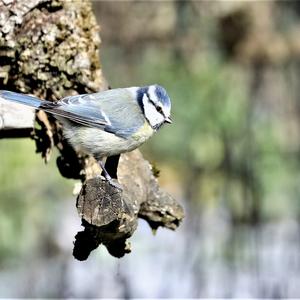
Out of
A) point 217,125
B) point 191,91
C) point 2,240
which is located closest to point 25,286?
point 2,240

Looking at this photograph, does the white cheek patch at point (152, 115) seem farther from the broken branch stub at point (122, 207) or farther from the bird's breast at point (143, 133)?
the broken branch stub at point (122, 207)

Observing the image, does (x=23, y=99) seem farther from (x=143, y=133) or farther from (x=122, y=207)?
(x=122, y=207)

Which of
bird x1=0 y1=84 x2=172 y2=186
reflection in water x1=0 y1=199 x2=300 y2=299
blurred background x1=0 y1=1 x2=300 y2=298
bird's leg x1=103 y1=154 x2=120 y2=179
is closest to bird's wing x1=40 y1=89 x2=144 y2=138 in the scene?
bird x1=0 y1=84 x2=172 y2=186

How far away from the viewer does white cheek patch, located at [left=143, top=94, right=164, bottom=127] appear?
270cm

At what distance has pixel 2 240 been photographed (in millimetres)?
4781

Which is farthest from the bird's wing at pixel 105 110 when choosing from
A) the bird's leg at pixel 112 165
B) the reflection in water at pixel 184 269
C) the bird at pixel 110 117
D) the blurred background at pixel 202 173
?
the blurred background at pixel 202 173

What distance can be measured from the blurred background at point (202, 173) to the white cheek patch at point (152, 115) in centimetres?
156

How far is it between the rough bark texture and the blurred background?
1428 millimetres

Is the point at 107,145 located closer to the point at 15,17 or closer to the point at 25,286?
the point at 15,17

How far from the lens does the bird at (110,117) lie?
102 inches

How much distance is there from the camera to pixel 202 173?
5.37 m

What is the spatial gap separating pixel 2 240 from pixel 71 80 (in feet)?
7.52

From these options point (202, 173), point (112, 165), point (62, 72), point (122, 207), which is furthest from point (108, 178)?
point (202, 173)

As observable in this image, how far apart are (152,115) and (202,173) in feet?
8.84
